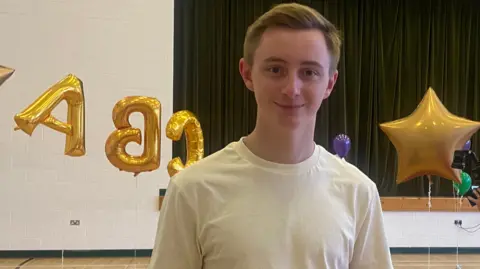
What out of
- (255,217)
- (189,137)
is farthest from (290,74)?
(189,137)

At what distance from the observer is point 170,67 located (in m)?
4.18

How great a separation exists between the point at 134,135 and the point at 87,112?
1.64 m

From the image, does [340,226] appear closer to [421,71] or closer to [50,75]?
[50,75]

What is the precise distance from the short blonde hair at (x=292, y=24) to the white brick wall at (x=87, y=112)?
3342mm

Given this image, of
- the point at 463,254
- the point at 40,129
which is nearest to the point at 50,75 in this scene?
the point at 40,129

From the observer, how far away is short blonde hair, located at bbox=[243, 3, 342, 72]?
2.82 feet

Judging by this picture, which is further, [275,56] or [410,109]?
[410,109]

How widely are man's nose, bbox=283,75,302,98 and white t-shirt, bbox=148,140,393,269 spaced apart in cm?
15

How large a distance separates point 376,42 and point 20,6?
3364 millimetres

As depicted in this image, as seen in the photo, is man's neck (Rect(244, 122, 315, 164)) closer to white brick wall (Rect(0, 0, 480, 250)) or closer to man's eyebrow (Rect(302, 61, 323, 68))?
man's eyebrow (Rect(302, 61, 323, 68))

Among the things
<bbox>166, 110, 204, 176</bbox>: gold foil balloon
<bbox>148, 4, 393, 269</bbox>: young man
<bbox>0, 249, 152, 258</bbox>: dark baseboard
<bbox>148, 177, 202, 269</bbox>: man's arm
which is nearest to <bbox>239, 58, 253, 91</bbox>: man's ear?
<bbox>148, 4, 393, 269</bbox>: young man

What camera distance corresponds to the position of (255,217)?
864 millimetres

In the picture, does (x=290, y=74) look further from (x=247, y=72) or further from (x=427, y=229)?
(x=427, y=229)

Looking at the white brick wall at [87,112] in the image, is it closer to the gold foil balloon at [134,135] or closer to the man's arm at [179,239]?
the gold foil balloon at [134,135]
